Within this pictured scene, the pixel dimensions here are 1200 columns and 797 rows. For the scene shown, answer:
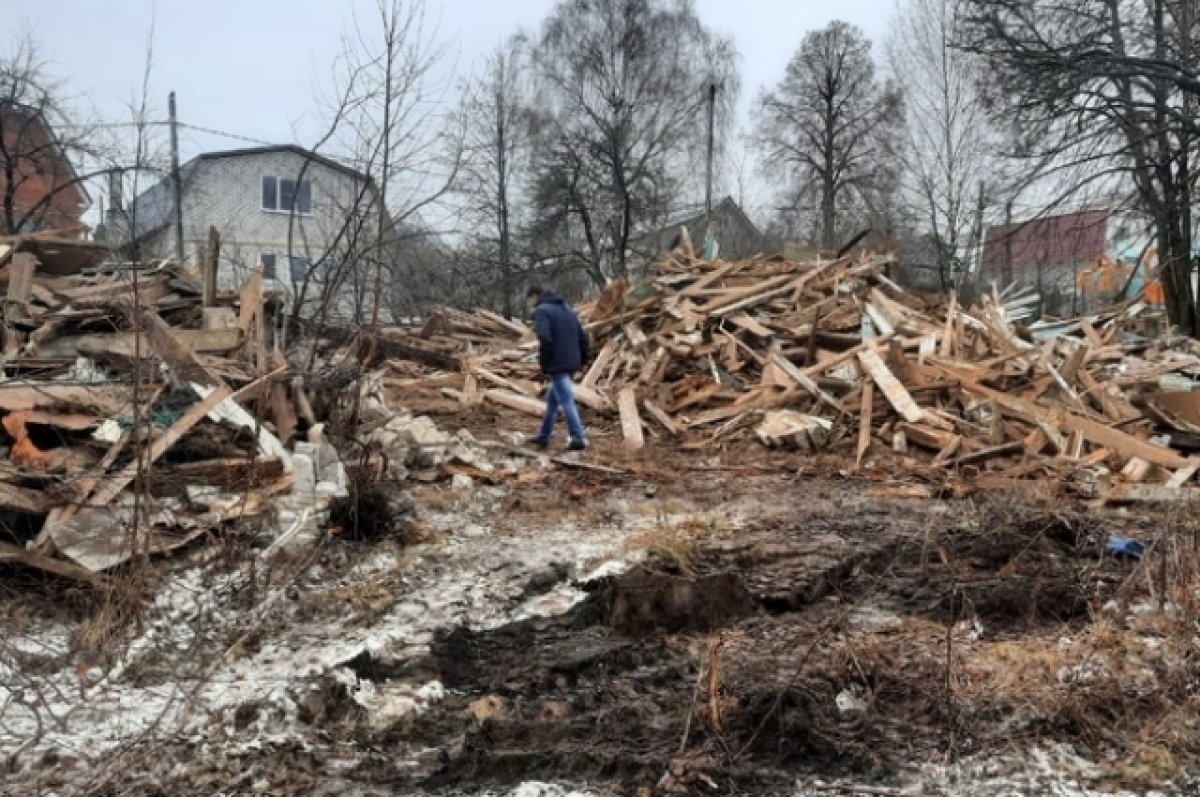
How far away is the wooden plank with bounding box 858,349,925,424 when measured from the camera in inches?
351

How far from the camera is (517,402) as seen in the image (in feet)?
33.9

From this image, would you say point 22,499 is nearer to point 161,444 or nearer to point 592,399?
point 161,444

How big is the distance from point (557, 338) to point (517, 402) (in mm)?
1927

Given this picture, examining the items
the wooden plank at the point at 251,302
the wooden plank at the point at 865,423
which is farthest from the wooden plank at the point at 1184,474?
the wooden plank at the point at 251,302

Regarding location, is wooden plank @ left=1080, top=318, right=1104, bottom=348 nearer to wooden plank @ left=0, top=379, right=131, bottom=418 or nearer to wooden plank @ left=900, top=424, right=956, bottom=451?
wooden plank @ left=900, top=424, right=956, bottom=451

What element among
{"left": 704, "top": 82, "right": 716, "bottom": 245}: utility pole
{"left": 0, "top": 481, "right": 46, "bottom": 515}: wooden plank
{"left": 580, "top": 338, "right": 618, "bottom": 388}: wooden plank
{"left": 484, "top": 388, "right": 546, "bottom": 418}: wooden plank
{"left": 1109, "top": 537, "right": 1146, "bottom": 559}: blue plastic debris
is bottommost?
{"left": 1109, "top": 537, "right": 1146, "bottom": 559}: blue plastic debris

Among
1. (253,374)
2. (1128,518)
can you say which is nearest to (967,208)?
(1128,518)

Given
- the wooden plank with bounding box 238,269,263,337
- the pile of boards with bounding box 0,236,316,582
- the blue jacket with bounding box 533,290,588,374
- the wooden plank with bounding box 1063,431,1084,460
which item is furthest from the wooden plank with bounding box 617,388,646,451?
the wooden plank with bounding box 1063,431,1084,460

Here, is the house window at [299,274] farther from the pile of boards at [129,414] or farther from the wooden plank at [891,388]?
the wooden plank at [891,388]

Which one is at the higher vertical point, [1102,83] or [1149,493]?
[1102,83]

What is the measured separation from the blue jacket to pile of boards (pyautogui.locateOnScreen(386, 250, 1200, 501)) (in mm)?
1160

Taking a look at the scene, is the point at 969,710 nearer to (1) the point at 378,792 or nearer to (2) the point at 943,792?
(2) the point at 943,792

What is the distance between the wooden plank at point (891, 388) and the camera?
892 cm

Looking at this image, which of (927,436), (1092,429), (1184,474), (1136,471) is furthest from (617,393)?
(1184,474)
